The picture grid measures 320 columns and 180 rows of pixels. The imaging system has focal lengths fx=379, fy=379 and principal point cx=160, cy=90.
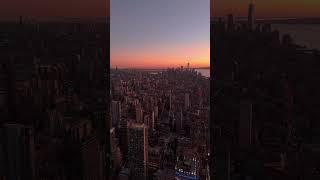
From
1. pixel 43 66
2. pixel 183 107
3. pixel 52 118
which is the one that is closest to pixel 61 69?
pixel 43 66

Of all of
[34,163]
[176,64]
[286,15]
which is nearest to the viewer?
[286,15]

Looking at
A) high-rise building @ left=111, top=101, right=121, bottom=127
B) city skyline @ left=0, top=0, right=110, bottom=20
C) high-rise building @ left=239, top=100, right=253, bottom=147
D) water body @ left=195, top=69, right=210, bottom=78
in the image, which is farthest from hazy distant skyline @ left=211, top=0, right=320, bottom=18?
A: high-rise building @ left=111, top=101, right=121, bottom=127

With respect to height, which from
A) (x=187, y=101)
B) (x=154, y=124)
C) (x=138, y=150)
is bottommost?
(x=138, y=150)

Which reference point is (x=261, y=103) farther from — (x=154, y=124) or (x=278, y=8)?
(x=154, y=124)

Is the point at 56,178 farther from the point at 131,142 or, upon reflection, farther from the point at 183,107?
the point at 183,107

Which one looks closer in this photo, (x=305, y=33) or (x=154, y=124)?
(x=305, y=33)

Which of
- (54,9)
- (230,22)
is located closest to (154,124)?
(230,22)

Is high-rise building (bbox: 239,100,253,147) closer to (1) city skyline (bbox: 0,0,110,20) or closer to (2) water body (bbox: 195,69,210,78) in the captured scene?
(2) water body (bbox: 195,69,210,78)
